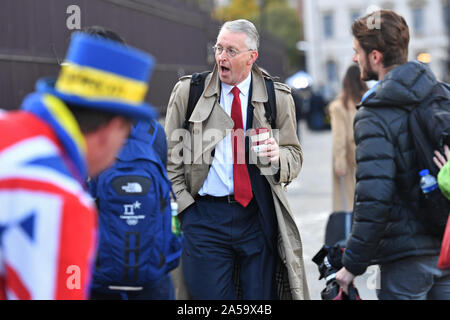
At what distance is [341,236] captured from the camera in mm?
7391

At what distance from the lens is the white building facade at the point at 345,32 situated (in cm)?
8156

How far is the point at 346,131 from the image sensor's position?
7.71 metres

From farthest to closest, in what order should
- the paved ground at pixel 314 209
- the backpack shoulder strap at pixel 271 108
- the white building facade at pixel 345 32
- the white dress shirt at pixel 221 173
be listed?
the white building facade at pixel 345 32 < the paved ground at pixel 314 209 < the backpack shoulder strap at pixel 271 108 < the white dress shirt at pixel 221 173

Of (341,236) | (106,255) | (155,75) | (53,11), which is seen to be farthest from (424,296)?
(155,75)

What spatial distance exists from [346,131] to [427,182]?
4301 mm

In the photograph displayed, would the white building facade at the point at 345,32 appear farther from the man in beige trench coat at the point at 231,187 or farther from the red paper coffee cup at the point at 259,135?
the red paper coffee cup at the point at 259,135

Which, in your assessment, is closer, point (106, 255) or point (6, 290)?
point (6, 290)

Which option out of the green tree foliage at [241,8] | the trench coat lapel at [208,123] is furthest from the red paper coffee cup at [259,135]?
the green tree foliage at [241,8]

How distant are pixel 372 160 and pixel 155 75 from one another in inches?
302

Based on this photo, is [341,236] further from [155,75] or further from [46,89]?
[46,89]

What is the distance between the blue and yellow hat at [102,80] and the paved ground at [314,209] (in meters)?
2.35

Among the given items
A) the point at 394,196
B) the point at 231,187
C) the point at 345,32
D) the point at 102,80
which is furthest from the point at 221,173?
the point at 345,32
